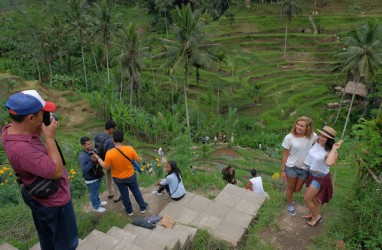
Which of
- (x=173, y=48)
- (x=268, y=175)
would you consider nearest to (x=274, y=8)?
(x=173, y=48)

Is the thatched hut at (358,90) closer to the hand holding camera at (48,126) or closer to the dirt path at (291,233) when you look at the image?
the dirt path at (291,233)

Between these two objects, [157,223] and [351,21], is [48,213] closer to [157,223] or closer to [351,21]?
[157,223]

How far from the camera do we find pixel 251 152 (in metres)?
19.2

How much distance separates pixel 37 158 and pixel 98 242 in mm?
2036

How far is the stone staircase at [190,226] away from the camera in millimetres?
4160

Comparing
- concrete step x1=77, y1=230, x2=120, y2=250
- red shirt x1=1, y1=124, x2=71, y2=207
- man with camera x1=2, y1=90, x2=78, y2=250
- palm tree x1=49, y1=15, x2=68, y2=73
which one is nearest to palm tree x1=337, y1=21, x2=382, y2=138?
concrete step x1=77, y1=230, x2=120, y2=250

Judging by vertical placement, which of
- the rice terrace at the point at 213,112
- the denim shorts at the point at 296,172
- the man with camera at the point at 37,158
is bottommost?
the rice terrace at the point at 213,112

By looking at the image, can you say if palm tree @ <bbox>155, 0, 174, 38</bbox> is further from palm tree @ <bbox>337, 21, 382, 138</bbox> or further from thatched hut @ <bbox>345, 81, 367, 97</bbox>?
palm tree @ <bbox>337, 21, 382, 138</bbox>

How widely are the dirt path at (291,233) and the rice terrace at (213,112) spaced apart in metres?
0.02

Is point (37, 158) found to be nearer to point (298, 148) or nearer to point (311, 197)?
point (298, 148)

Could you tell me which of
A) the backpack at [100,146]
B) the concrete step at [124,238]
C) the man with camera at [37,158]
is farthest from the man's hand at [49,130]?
the backpack at [100,146]

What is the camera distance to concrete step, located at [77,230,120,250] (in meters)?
4.11

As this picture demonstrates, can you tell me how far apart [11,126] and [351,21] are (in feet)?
144

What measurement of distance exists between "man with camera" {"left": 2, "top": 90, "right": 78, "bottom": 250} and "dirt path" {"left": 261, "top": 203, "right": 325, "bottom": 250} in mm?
3065
